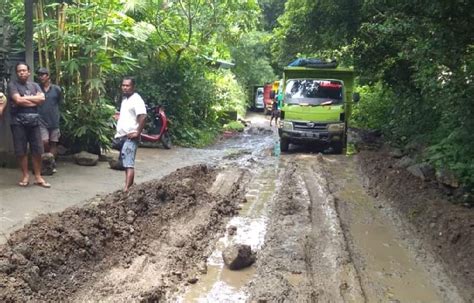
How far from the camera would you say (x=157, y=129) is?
14898mm

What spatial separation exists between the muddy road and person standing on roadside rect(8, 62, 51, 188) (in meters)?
0.96

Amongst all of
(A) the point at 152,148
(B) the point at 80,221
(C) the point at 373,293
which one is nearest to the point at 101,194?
(B) the point at 80,221

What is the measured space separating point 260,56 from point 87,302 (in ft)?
120

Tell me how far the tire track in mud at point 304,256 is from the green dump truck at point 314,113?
5.41 meters

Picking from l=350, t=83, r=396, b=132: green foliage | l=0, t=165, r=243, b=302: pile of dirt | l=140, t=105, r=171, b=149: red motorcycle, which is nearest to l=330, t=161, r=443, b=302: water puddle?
l=0, t=165, r=243, b=302: pile of dirt

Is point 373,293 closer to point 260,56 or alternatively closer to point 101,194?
point 101,194

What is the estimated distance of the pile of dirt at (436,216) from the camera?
5984mm

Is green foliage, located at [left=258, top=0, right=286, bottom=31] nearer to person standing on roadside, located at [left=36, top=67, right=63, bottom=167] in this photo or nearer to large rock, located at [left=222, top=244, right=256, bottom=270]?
person standing on roadside, located at [left=36, top=67, right=63, bottom=167]

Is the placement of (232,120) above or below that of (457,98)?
below

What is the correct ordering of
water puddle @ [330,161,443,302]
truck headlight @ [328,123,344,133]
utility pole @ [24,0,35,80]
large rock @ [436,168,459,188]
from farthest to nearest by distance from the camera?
truck headlight @ [328,123,344,133], utility pole @ [24,0,35,80], large rock @ [436,168,459,188], water puddle @ [330,161,443,302]

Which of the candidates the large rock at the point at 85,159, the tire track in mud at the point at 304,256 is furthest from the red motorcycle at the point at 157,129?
the tire track in mud at the point at 304,256

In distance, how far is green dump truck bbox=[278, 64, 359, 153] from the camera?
14820mm

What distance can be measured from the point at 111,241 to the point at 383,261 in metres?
3.09

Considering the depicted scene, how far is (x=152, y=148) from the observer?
14625 millimetres
